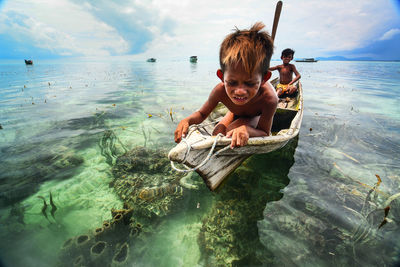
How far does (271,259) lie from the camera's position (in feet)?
7.22

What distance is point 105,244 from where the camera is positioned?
93.4 inches

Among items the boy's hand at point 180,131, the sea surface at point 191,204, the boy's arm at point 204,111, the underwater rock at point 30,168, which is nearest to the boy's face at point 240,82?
the boy's arm at point 204,111

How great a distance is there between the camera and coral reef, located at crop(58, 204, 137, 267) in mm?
2199

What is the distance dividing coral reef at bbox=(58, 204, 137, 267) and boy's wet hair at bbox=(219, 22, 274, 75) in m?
2.61

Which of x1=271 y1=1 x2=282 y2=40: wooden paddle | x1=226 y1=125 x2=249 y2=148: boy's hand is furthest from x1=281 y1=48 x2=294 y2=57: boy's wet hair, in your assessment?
x1=226 y1=125 x2=249 y2=148: boy's hand

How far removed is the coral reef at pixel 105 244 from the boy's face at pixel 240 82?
2343 mm

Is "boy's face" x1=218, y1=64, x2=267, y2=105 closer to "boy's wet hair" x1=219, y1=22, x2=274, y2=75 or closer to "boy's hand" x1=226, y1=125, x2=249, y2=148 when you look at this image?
"boy's wet hair" x1=219, y1=22, x2=274, y2=75

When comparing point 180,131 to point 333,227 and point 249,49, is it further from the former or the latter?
point 333,227

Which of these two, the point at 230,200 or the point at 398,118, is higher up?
the point at 398,118

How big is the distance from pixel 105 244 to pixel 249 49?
122 inches

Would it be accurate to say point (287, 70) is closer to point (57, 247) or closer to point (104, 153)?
point (104, 153)

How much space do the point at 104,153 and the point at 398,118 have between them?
11.0 metres

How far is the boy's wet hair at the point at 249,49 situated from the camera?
1.86m

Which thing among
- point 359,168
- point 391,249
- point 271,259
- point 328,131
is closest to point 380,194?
point 359,168
